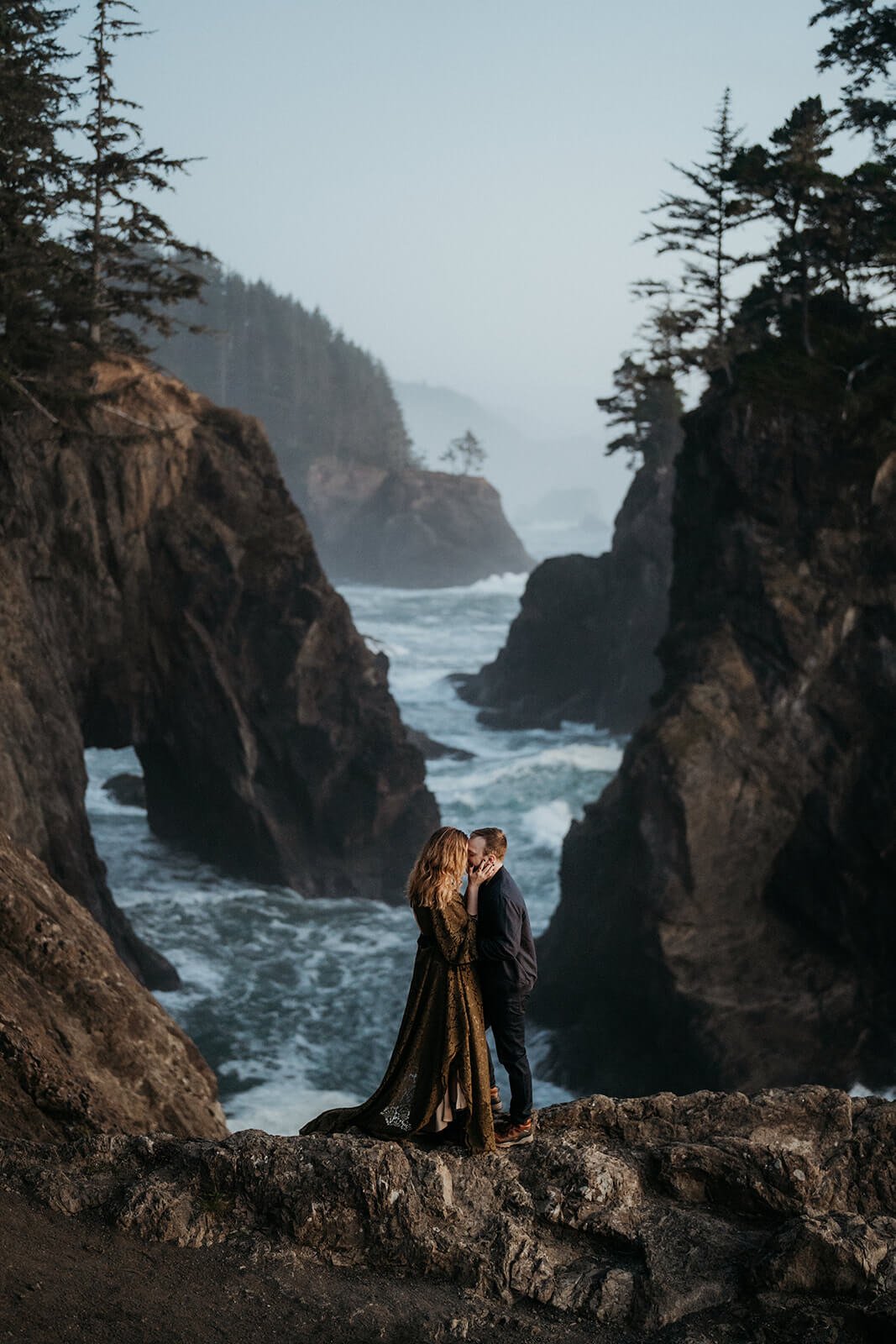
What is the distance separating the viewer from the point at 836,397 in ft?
85.3

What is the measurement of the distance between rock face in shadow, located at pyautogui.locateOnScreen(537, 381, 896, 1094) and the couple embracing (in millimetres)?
17013

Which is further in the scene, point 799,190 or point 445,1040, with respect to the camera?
point 799,190

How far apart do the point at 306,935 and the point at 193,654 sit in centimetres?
810

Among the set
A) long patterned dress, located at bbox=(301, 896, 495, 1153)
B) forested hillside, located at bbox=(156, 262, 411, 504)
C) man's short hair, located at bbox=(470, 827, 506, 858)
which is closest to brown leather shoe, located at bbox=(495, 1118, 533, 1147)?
long patterned dress, located at bbox=(301, 896, 495, 1153)

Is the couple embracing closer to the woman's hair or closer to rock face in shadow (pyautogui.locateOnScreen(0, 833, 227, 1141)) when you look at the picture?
the woman's hair

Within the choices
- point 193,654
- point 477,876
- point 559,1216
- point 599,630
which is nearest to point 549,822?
point 599,630

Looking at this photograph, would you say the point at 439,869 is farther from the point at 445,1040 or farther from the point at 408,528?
the point at 408,528

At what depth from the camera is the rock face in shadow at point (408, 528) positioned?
366 feet

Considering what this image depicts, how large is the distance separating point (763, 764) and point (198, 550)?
1582 cm

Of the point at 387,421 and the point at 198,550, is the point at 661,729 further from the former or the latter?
the point at 387,421

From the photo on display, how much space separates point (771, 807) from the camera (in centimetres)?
2502

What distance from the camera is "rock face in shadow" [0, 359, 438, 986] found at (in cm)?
2539

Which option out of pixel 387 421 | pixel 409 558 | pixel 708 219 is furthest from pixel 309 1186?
pixel 387 421

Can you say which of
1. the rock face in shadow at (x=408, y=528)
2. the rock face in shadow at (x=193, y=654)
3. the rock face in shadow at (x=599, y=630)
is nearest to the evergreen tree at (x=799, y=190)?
the rock face in shadow at (x=193, y=654)
